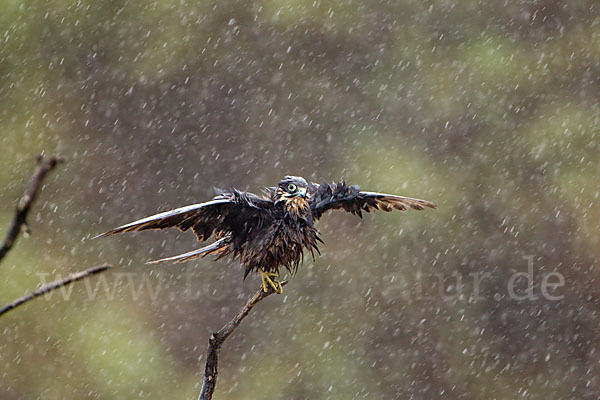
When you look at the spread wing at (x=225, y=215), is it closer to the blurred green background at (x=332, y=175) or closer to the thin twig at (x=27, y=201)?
the thin twig at (x=27, y=201)

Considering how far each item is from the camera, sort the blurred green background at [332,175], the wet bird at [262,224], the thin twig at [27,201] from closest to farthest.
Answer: the thin twig at [27,201] → the wet bird at [262,224] → the blurred green background at [332,175]

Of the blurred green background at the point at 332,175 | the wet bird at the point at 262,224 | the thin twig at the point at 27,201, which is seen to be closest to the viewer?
the thin twig at the point at 27,201

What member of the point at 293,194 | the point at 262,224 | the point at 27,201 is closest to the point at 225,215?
the point at 262,224

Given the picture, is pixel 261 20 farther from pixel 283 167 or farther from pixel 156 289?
pixel 156 289

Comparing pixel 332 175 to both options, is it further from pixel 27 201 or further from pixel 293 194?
pixel 27 201

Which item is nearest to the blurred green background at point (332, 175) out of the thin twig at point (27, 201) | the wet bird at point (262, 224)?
the wet bird at point (262, 224)

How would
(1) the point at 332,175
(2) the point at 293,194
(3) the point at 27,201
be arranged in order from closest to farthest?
1. (3) the point at 27,201
2. (2) the point at 293,194
3. (1) the point at 332,175

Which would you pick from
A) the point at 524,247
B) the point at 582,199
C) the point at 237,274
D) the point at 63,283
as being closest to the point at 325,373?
the point at 237,274
